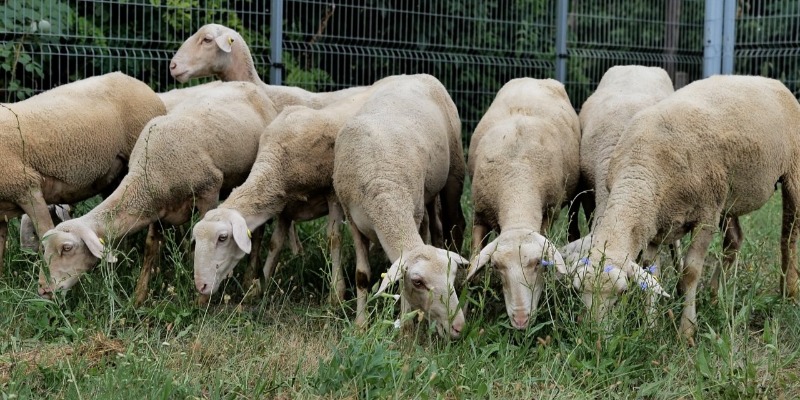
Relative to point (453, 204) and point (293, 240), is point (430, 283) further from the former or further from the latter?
point (293, 240)

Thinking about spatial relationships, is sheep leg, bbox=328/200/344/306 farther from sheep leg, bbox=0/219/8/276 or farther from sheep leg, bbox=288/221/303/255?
sheep leg, bbox=0/219/8/276

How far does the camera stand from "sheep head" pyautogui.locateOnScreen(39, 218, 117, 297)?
20.9ft

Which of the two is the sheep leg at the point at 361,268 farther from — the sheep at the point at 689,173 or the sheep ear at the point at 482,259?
the sheep at the point at 689,173

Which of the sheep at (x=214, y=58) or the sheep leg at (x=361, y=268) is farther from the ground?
the sheep at (x=214, y=58)

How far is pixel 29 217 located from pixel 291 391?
345cm

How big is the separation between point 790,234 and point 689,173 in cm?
126

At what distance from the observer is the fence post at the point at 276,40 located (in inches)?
409

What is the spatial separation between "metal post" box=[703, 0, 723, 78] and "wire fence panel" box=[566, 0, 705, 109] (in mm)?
448

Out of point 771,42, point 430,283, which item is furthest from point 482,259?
point 771,42

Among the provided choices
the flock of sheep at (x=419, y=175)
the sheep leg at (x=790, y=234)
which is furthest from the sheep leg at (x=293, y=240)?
the sheep leg at (x=790, y=234)

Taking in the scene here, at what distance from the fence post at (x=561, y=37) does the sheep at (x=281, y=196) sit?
536 centimetres

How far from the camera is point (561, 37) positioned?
1245 cm

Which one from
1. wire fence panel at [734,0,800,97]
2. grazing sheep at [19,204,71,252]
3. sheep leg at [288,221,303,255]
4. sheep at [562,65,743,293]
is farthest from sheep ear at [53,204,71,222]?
wire fence panel at [734,0,800,97]

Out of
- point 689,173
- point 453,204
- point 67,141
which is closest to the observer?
point 689,173
